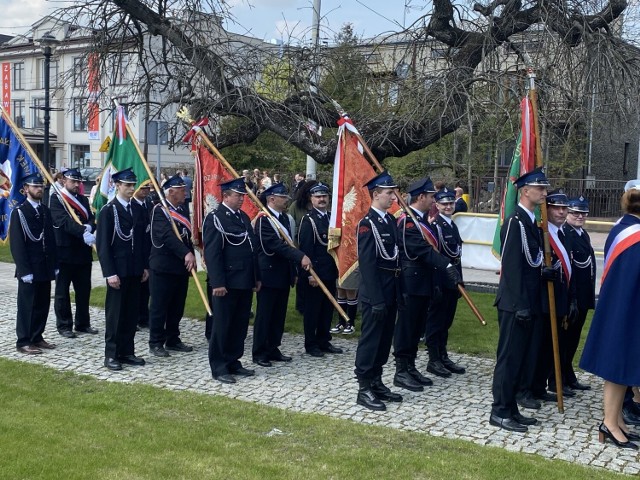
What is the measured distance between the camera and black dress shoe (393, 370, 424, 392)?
7578 millimetres

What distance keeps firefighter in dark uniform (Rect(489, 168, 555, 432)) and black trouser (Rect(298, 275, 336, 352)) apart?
303cm

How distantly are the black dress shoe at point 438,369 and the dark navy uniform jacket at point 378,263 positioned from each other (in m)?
1.45

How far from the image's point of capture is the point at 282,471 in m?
5.20

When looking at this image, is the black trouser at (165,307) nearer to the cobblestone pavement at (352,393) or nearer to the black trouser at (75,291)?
the cobblestone pavement at (352,393)

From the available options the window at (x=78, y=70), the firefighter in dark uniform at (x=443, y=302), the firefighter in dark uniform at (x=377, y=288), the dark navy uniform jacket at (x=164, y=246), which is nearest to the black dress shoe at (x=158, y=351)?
the dark navy uniform jacket at (x=164, y=246)

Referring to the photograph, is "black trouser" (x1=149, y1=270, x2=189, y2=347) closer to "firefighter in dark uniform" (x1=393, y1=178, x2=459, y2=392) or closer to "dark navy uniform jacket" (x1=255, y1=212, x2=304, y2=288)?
"dark navy uniform jacket" (x1=255, y1=212, x2=304, y2=288)

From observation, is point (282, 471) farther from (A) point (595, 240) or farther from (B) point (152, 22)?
(A) point (595, 240)

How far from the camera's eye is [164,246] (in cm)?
894

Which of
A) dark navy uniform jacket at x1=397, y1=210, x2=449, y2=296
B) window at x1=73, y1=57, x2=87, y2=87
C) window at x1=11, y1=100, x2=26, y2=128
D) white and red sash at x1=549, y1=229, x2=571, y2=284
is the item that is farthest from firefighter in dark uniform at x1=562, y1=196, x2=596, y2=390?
window at x1=11, y1=100, x2=26, y2=128

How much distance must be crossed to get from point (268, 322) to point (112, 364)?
1.72m

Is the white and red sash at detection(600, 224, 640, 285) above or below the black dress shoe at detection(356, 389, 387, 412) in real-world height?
above

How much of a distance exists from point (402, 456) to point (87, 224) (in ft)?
19.9

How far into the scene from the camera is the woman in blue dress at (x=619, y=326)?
5.86m

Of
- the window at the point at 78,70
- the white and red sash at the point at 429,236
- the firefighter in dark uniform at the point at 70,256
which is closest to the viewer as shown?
the white and red sash at the point at 429,236
